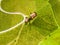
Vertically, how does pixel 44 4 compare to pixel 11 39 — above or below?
above

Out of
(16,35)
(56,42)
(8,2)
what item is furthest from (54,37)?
(8,2)

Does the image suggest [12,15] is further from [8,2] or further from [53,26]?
[53,26]

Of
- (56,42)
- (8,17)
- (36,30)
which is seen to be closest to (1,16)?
(8,17)

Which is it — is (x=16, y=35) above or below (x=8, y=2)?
below

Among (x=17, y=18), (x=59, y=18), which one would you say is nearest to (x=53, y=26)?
(x=59, y=18)

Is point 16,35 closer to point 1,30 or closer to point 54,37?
point 1,30

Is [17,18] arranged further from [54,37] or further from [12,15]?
[54,37]
